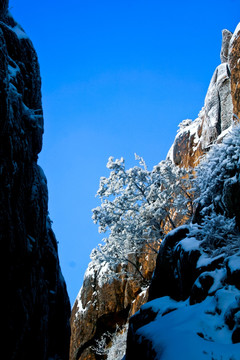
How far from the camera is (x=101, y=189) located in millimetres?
19016

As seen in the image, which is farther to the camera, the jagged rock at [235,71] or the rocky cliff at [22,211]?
the jagged rock at [235,71]

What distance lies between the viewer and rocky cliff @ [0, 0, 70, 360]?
26.2ft

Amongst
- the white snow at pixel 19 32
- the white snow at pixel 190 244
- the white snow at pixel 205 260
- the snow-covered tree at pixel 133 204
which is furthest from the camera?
the snow-covered tree at pixel 133 204

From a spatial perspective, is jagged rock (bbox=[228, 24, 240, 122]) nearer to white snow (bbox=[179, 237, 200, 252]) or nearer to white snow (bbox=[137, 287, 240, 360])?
white snow (bbox=[179, 237, 200, 252])

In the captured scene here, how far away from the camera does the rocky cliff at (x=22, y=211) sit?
7984 mm

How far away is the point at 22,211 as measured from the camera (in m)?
9.31

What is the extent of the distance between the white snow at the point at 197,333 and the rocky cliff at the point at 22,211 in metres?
4.46

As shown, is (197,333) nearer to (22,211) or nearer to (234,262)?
(234,262)

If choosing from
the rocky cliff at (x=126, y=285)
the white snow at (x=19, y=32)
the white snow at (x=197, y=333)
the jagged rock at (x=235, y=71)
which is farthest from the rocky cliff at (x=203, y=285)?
the rocky cliff at (x=126, y=285)

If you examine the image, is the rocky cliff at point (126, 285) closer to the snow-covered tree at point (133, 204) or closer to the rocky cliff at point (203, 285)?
the snow-covered tree at point (133, 204)

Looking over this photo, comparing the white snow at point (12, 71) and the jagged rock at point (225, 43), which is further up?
the jagged rock at point (225, 43)

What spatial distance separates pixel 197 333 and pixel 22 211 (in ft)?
21.3

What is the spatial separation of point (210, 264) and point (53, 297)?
886 cm

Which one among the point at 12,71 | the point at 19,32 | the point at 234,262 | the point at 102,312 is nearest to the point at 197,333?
the point at 234,262
